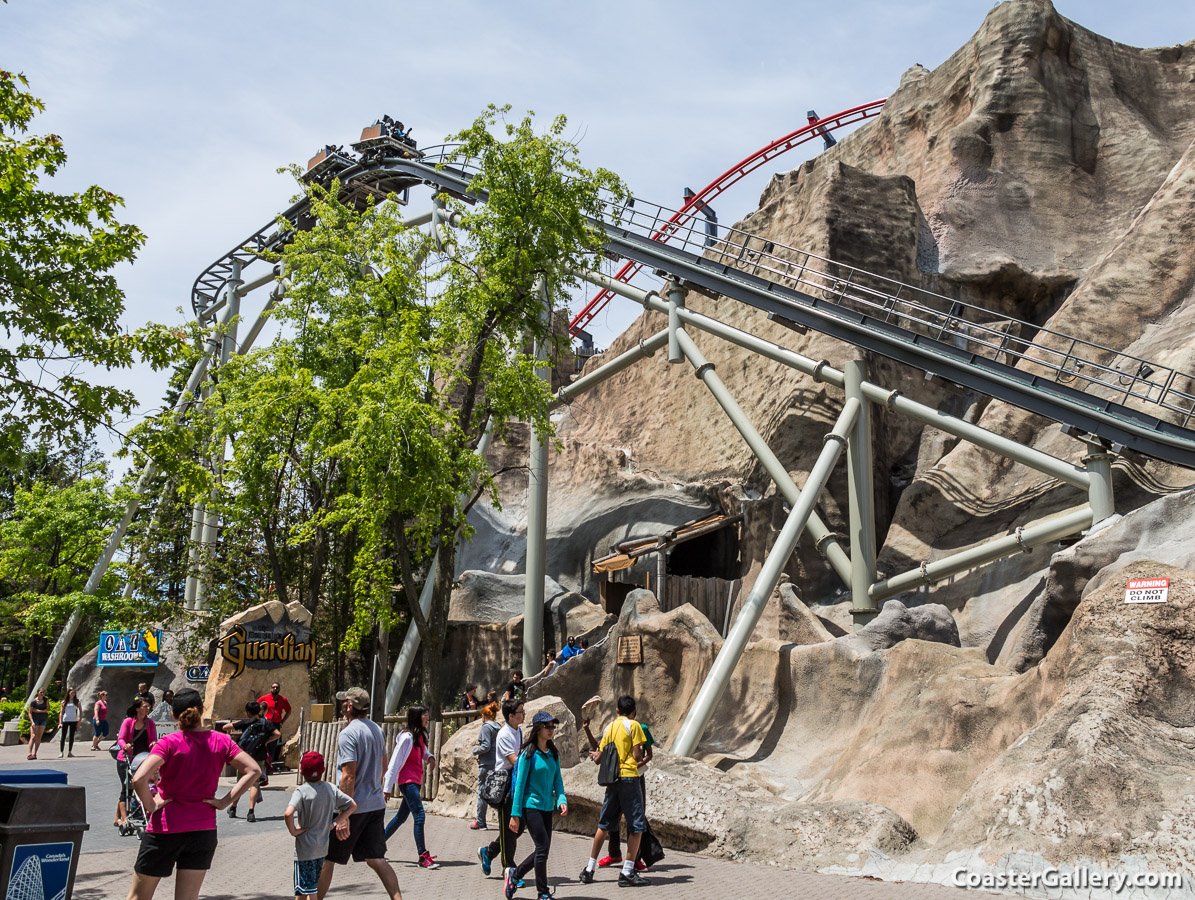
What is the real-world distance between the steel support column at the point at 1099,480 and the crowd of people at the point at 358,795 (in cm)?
974

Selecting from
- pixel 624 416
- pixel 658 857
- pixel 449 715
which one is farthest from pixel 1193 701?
pixel 624 416

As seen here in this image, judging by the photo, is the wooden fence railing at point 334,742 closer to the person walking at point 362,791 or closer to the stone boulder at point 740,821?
the stone boulder at point 740,821

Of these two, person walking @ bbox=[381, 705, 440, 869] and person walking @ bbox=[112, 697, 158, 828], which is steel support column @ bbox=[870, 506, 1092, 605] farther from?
person walking @ bbox=[112, 697, 158, 828]

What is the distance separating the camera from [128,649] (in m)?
25.6

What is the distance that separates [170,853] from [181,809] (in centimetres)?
23

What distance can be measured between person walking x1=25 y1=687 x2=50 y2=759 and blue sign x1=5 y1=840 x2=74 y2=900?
1621 cm

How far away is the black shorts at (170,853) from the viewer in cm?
528

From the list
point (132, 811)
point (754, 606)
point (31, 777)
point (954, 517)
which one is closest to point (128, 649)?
point (132, 811)

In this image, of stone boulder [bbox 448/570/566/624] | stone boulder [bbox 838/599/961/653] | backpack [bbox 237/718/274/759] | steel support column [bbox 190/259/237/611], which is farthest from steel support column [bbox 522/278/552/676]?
backpack [bbox 237/718/274/759]

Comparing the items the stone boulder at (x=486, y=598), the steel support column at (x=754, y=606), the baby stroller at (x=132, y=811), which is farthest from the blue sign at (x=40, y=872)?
the stone boulder at (x=486, y=598)

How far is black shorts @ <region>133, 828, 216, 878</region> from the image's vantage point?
5.28 metres

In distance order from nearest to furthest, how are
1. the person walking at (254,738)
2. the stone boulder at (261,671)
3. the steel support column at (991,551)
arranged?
the person walking at (254,738)
the steel support column at (991,551)
the stone boulder at (261,671)

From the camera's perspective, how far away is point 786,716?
1436cm

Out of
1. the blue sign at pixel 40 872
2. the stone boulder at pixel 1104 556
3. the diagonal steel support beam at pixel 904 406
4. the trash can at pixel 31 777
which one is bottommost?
the blue sign at pixel 40 872
